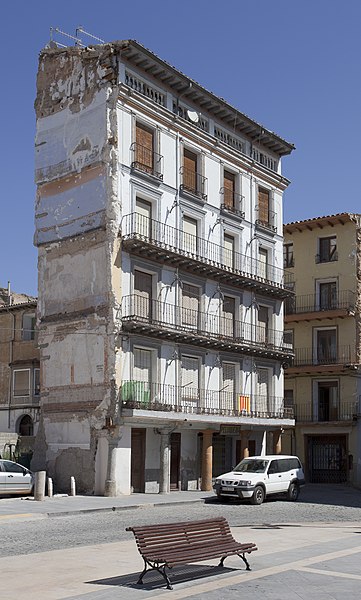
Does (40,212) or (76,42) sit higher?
(76,42)

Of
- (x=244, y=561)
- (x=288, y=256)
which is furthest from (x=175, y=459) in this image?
(x=244, y=561)

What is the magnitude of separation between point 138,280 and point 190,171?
654cm

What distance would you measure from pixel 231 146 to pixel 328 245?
458 inches

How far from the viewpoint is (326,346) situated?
48.4 m

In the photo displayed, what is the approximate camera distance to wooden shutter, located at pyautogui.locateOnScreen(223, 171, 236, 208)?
39562 mm

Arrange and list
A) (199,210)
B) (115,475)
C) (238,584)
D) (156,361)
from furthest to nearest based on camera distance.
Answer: (199,210) → (156,361) → (115,475) → (238,584)

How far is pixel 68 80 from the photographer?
35.4 meters

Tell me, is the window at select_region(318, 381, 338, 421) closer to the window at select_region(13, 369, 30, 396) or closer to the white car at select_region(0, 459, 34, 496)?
the window at select_region(13, 369, 30, 396)

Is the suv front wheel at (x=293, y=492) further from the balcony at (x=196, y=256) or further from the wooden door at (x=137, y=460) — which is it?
the balcony at (x=196, y=256)

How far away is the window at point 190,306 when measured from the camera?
35938 mm

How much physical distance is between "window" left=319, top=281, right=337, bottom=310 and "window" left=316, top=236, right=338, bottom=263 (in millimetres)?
1452

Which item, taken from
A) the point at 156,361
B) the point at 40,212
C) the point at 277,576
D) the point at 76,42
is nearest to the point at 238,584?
the point at 277,576

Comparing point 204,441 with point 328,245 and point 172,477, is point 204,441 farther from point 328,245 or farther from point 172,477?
point 328,245

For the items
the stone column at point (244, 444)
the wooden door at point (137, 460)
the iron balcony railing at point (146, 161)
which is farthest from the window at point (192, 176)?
the wooden door at point (137, 460)
